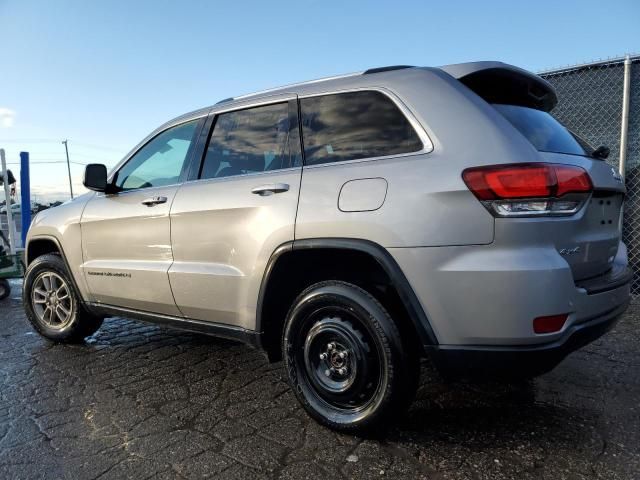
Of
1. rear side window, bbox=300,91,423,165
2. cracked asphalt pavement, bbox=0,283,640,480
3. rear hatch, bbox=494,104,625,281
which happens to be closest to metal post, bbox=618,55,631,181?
cracked asphalt pavement, bbox=0,283,640,480

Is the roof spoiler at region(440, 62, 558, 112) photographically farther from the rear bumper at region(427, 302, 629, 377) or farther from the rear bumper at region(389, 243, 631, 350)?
the rear bumper at region(427, 302, 629, 377)

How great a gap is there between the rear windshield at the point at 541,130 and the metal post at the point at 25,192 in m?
9.15

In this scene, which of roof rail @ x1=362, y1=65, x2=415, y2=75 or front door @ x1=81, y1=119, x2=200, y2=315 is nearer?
roof rail @ x1=362, y1=65, x2=415, y2=75

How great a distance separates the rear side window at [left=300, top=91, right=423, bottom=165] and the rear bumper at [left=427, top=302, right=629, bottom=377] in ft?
3.15

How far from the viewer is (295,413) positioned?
2801 mm

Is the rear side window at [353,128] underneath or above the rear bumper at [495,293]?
above

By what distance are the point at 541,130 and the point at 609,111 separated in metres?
3.83

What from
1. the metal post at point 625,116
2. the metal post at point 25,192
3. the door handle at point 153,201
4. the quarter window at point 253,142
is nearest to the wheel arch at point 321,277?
the quarter window at point 253,142

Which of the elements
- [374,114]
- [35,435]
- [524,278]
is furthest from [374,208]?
A: [35,435]

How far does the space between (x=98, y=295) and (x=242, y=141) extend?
1777 mm

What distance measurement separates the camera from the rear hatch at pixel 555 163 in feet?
6.55

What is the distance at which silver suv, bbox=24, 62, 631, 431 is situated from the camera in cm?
202

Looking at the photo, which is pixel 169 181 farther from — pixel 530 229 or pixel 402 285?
pixel 530 229

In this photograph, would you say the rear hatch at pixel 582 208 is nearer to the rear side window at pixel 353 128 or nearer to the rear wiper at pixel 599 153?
the rear wiper at pixel 599 153
